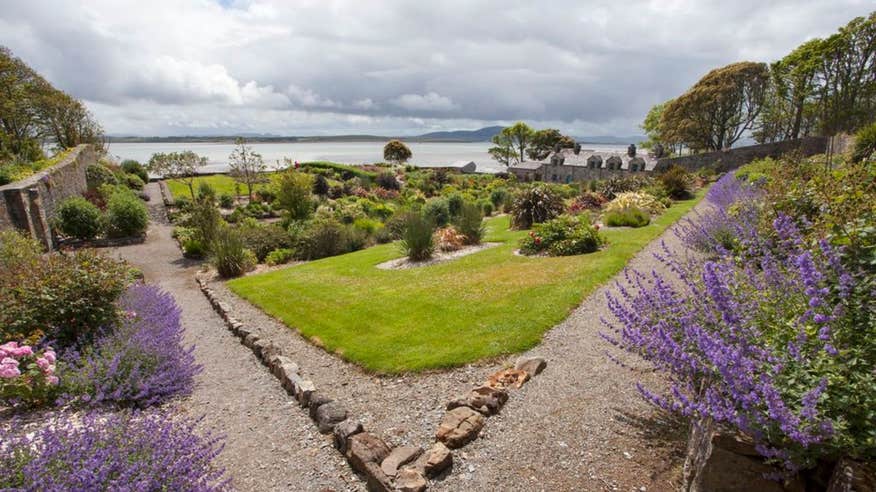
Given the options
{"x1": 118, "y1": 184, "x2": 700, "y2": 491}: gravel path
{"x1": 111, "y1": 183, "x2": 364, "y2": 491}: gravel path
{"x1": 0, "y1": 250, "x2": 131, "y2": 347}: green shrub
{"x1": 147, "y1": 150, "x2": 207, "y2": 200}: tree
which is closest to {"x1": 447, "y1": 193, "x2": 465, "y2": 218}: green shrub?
{"x1": 111, "y1": 183, "x2": 364, "y2": 491}: gravel path

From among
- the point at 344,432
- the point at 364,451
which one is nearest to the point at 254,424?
the point at 344,432

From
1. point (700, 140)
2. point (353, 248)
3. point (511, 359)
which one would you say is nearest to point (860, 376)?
point (511, 359)

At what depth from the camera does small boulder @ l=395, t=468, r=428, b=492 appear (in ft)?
12.1

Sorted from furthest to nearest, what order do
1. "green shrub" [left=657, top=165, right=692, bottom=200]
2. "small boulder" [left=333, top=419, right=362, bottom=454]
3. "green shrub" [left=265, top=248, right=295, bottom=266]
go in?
"green shrub" [left=657, top=165, right=692, bottom=200], "green shrub" [left=265, top=248, right=295, bottom=266], "small boulder" [left=333, top=419, right=362, bottom=454]

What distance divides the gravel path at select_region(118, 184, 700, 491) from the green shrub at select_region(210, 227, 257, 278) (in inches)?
290

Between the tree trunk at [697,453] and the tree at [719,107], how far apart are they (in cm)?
5229

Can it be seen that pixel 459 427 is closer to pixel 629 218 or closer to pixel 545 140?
pixel 629 218

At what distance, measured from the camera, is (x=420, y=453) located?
419 centimetres

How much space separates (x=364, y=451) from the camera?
4.21 meters

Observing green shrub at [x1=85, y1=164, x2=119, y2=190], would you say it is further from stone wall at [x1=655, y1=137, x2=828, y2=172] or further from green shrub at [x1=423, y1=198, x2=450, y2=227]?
stone wall at [x1=655, y1=137, x2=828, y2=172]

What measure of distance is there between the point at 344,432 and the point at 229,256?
11.4 metres

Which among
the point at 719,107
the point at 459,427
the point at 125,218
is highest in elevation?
the point at 719,107

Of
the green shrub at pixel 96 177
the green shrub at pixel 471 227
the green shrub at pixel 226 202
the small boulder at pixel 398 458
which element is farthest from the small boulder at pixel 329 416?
the green shrub at pixel 96 177

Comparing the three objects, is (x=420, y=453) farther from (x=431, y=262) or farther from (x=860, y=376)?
(x=431, y=262)
